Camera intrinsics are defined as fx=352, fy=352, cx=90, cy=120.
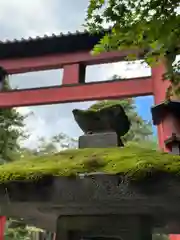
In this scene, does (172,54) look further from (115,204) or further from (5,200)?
(5,200)

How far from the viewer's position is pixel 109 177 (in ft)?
6.45

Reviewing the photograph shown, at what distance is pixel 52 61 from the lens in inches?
338

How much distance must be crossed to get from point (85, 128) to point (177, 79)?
2.75 ft

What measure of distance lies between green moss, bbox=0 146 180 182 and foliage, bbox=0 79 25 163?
7621 mm

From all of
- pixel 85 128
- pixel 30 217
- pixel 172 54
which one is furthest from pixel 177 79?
pixel 30 217

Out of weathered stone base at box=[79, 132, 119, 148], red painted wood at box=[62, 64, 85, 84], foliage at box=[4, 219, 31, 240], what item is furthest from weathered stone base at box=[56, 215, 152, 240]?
foliage at box=[4, 219, 31, 240]

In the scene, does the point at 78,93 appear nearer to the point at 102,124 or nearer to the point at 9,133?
the point at 9,133

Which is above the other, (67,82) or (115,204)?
(67,82)

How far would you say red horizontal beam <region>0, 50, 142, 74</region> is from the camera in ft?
27.0

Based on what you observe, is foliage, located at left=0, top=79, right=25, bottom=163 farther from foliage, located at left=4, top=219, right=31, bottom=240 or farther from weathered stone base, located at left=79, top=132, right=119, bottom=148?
weathered stone base, located at left=79, top=132, right=119, bottom=148

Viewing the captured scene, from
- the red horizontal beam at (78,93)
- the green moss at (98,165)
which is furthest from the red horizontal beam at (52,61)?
the green moss at (98,165)

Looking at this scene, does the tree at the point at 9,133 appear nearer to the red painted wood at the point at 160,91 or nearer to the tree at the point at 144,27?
the red painted wood at the point at 160,91

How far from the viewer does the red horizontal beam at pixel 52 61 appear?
8.22 meters

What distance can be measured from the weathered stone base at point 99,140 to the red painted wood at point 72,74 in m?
5.65
